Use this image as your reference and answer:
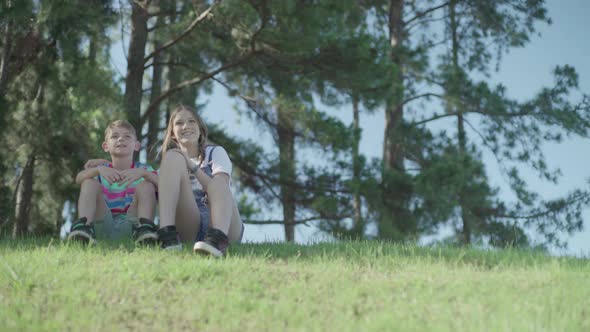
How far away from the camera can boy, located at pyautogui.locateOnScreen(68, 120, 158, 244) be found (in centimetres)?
481

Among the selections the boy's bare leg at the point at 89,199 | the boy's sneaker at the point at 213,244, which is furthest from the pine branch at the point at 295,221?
the boy's sneaker at the point at 213,244

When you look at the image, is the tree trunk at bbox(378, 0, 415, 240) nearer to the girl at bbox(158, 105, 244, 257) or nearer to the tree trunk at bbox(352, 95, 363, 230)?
the tree trunk at bbox(352, 95, 363, 230)

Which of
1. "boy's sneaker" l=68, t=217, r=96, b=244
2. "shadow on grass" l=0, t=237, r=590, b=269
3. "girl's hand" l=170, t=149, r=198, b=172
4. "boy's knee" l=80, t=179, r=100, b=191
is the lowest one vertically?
"shadow on grass" l=0, t=237, r=590, b=269

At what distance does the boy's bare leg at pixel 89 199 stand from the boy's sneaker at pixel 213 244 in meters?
1.09

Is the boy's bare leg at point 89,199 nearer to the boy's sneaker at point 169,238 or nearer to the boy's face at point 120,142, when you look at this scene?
the boy's face at point 120,142

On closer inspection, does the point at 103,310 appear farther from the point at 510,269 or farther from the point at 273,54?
the point at 273,54

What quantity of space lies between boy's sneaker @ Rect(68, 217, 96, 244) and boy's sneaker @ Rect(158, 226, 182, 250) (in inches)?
24.6

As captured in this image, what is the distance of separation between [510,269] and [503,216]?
31.1 feet

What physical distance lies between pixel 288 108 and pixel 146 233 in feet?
22.8

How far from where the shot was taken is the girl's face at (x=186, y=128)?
489cm

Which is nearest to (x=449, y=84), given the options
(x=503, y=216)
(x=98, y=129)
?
(x=503, y=216)

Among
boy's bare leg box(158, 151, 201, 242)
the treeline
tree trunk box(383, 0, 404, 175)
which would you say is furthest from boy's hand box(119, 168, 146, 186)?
tree trunk box(383, 0, 404, 175)

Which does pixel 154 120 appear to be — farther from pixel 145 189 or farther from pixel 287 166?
pixel 145 189

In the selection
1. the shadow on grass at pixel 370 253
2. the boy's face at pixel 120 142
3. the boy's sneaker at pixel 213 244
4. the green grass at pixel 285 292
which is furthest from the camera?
the boy's face at pixel 120 142
